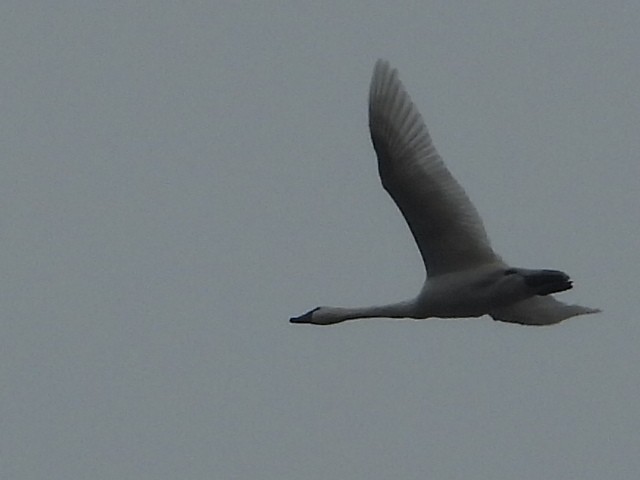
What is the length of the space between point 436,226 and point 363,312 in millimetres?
1863

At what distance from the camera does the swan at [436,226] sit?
878 inches

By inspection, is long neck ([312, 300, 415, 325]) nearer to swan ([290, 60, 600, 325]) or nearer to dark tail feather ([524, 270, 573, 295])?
swan ([290, 60, 600, 325])

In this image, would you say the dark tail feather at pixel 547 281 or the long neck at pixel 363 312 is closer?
the dark tail feather at pixel 547 281

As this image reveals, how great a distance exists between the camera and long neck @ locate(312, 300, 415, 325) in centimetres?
2323

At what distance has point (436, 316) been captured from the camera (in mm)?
23109

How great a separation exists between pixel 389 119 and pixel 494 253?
201 cm

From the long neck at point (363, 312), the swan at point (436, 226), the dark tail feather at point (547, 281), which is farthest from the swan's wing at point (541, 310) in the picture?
the dark tail feather at point (547, 281)

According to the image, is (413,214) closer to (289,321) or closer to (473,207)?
(473,207)

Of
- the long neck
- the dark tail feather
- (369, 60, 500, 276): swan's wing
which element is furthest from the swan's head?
the dark tail feather

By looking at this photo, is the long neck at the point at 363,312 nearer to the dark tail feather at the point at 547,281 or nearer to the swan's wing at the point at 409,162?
the swan's wing at the point at 409,162

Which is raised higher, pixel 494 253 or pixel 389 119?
pixel 389 119

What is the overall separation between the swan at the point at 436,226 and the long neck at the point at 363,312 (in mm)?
22

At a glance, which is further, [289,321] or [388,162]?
[289,321]

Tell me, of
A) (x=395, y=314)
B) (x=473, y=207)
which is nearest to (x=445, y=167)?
(x=473, y=207)
